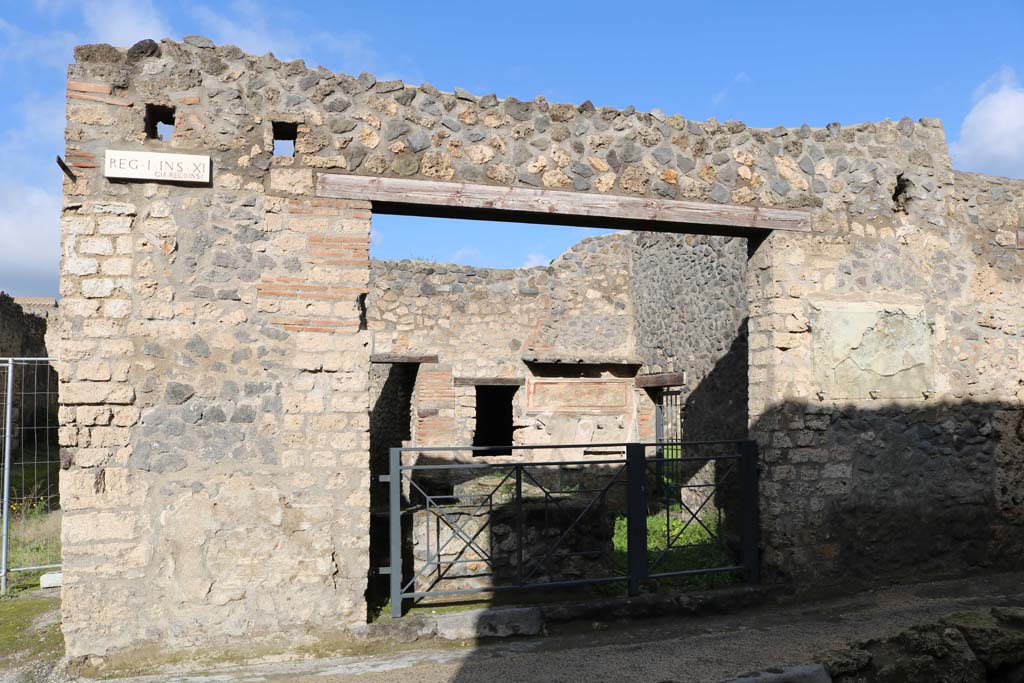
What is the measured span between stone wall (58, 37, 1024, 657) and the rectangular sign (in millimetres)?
72

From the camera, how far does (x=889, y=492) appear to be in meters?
5.97

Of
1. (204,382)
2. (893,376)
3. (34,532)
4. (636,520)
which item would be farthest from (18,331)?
(893,376)

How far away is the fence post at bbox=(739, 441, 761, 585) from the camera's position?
579cm

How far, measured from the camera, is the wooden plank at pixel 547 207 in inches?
198

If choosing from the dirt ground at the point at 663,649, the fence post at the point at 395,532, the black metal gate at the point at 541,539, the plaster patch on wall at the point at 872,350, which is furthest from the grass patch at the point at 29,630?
the plaster patch on wall at the point at 872,350

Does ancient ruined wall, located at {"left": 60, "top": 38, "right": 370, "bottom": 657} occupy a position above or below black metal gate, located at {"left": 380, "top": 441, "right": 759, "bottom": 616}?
above

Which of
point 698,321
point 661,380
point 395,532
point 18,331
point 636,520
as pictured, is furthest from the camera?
point 18,331

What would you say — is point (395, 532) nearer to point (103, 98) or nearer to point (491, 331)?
point (103, 98)

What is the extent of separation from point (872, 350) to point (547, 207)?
2.92m

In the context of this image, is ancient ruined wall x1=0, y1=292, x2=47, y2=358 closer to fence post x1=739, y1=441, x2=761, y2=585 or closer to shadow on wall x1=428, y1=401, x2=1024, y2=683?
fence post x1=739, y1=441, x2=761, y2=585

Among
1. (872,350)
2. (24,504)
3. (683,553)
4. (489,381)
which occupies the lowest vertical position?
(683,553)

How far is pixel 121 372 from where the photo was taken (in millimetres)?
4543

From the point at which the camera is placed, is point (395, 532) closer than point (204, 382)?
No

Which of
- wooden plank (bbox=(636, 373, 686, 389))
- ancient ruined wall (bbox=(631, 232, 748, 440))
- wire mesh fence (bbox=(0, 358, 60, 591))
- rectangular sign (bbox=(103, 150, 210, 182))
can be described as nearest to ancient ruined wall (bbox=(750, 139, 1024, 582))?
ancient ruined wall (bbox=(631, 232, 748, 440))
